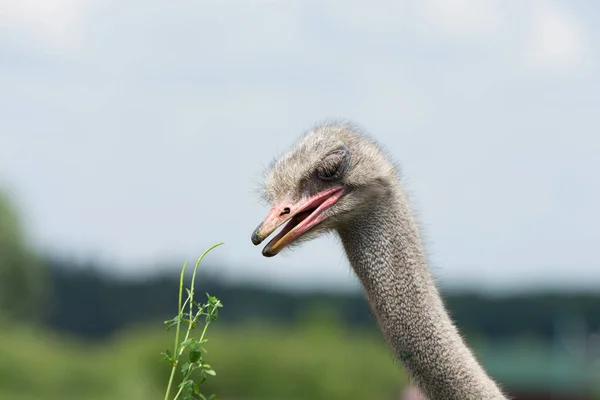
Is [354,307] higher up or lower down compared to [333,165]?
higher up

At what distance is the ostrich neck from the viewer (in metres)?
5.63

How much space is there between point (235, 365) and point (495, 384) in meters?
30.7

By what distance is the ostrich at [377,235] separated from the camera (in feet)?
18.5

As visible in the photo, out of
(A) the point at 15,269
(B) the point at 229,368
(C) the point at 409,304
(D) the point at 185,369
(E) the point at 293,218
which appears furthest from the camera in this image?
(A) the point at 15,269

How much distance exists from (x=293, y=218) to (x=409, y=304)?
552mm

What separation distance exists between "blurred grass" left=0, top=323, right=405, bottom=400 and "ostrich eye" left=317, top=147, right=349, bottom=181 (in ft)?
81.6

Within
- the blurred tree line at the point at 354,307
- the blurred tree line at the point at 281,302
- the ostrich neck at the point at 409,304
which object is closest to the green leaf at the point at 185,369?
the ostrich neck at the point at 409,304

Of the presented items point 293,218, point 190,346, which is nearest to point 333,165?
point 293,218

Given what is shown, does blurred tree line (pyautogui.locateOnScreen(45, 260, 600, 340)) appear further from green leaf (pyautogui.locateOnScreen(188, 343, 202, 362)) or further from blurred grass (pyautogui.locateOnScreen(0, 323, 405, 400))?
green leaf (pyautogui.locateOnScreen(188, 343, 202, 362))

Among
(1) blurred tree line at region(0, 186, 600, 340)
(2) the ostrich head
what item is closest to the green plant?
(2) the ostrich head

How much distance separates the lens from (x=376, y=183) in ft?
19.8

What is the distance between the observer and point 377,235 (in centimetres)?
594

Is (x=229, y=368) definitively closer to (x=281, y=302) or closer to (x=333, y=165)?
(x=333, y=165)

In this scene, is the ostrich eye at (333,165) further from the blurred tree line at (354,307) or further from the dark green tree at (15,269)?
the dark green tree at (15,269)
